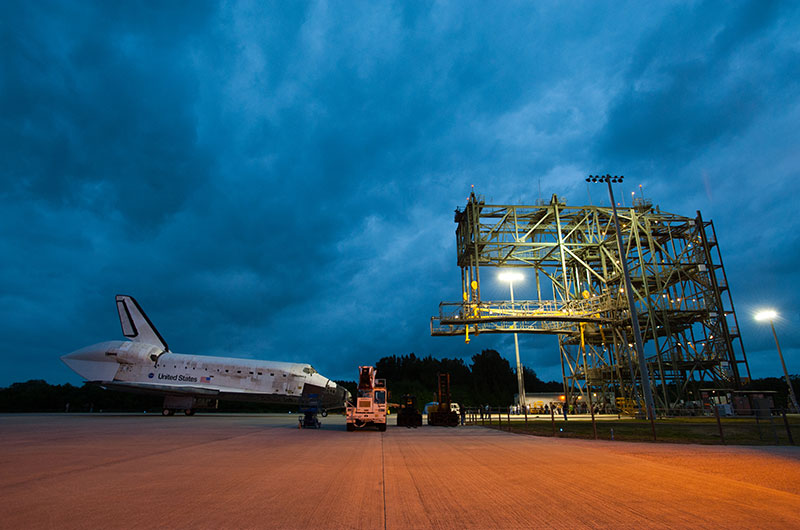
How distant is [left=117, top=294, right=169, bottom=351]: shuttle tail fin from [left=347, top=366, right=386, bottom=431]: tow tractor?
2942cm

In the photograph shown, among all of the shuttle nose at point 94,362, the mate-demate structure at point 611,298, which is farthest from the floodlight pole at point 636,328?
the shuttle nose at point 94,362

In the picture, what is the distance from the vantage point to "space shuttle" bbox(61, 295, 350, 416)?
35562mm

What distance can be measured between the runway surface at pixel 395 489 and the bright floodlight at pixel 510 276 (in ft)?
97.2

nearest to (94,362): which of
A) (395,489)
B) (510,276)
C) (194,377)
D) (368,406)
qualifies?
(194,377)

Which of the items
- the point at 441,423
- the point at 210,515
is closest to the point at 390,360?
the point at 441,423

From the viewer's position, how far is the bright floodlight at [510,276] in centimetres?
4019

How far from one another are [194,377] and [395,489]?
35209mm

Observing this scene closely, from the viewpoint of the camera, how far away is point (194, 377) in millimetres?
35719

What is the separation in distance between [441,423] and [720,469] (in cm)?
2030

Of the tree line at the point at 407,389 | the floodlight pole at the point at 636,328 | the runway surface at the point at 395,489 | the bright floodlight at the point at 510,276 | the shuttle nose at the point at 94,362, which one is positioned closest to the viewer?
the runway surface at the point at 395,489

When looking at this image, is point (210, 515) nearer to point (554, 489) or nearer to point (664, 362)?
point (554, 489)

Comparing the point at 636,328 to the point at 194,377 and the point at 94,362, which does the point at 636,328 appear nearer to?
the point at 194,377

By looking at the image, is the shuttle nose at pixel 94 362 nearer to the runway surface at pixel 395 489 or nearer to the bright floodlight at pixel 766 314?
the runway surface at pixel 395 489

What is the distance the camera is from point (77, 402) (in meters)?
58.5
